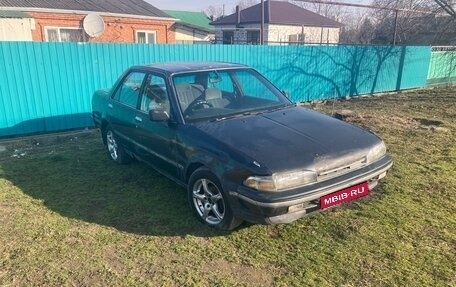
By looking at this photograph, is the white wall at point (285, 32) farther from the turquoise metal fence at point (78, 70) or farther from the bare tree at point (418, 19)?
the turquoise metal fence at point (78, 70)

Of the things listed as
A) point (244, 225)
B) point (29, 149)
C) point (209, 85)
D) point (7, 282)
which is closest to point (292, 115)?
point (209, 85)

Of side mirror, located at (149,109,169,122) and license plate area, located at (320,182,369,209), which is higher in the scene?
side mirror, located at (149,109,169,122)

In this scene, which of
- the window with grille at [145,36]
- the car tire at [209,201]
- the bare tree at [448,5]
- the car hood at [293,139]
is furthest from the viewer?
the window with grille at [145,36]

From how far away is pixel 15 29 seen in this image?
1753cm

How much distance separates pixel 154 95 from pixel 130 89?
815 mm

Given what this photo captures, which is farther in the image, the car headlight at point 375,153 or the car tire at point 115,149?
the car tire at point 115,149

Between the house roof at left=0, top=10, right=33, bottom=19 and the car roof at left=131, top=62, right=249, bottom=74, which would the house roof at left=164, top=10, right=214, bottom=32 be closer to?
the house roof at left=0, top=10, right=33, bottom=19

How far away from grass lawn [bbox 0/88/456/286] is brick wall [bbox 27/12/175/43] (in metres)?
17.6

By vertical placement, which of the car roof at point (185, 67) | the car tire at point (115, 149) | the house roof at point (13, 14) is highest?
the house roof at point (13, 14)

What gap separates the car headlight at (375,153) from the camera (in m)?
3.66

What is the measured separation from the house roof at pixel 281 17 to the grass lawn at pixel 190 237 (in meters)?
28.4

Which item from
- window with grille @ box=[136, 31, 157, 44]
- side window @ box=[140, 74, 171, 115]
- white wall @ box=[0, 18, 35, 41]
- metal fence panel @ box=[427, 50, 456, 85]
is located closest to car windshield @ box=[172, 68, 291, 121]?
side window @ box=[140, 74, 171, 115]

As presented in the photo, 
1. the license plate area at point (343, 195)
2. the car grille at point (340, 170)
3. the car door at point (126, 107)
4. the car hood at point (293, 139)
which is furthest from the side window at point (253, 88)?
the license plate area at point (343, 195)

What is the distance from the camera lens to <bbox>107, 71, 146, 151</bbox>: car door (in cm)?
502
